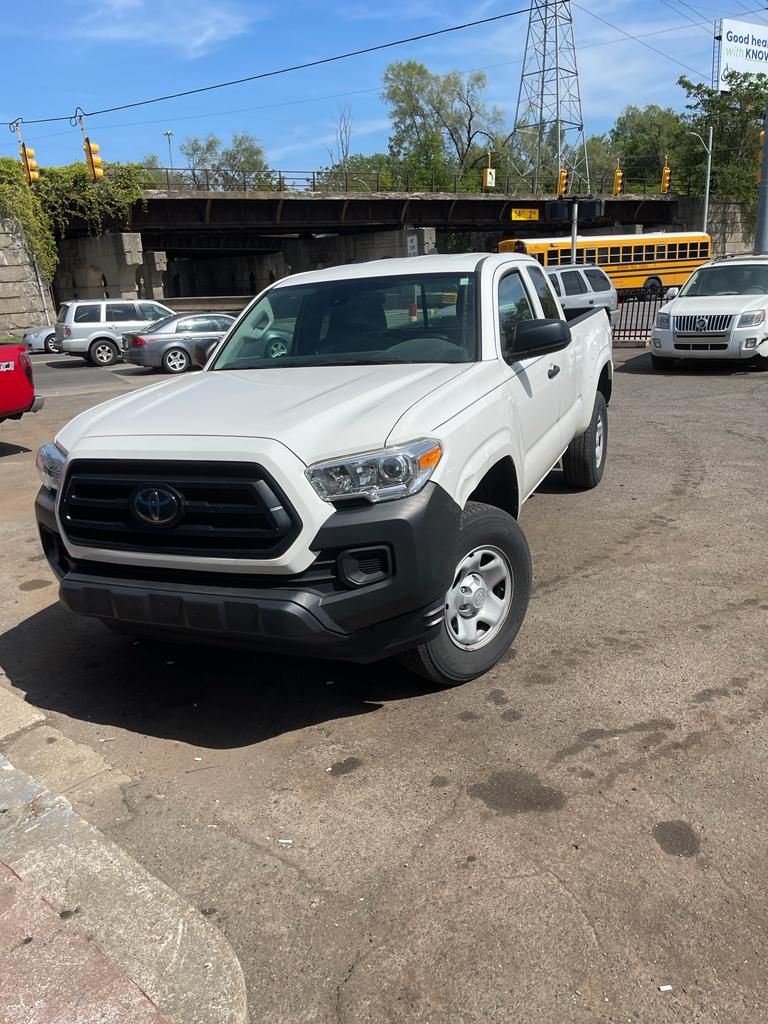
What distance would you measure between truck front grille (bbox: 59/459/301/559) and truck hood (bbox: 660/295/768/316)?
12.2 meters

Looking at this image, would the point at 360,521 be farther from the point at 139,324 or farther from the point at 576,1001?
the point at 139,324

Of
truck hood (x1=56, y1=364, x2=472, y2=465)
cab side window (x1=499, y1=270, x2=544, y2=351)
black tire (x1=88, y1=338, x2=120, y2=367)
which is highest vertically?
cab side window (x1=499, y1=270, x2=544, y2=351)

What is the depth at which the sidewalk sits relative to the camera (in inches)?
83.4

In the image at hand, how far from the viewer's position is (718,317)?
1320cm

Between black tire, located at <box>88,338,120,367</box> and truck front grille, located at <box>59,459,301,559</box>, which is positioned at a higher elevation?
truck front grille, located at <box>59,459,301,559</box>

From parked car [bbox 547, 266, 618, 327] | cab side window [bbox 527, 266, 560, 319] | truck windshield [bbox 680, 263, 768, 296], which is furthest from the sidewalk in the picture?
parked car [bbox 547, 266, 618, 327]

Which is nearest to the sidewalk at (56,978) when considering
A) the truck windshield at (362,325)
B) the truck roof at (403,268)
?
the truck windshield at (362,325)

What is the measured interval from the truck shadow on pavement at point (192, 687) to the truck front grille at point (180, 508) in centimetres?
85

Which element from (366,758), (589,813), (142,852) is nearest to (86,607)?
(142,852)

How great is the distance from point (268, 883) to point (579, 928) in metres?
0.97

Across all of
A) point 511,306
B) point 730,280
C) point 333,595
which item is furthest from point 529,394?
point 730,280

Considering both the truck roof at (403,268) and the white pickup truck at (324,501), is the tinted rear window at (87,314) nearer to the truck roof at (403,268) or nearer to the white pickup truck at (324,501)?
the truck roof at (403,268)

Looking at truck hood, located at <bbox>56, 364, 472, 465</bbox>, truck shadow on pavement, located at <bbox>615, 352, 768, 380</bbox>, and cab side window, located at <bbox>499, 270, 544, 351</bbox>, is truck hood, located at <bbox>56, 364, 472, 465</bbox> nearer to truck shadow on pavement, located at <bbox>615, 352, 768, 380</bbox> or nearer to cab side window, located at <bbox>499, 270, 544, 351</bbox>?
cab side window, located at <bbox>499, 270, 544, 351</bbox>

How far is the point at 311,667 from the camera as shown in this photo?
13.5 feet
